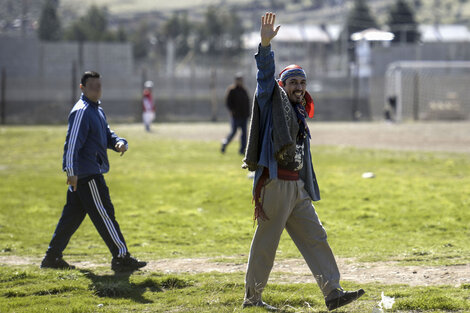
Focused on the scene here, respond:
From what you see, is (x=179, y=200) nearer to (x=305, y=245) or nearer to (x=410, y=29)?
(x=305, y=245)

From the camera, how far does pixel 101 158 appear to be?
6.92 metres

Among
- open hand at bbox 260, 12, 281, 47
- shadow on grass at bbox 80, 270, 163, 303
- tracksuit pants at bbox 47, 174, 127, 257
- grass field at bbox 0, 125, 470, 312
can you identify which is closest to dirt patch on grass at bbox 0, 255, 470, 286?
grass field at bbox 0, 125, 470, 312

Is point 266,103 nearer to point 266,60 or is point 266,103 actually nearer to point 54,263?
point 266,60

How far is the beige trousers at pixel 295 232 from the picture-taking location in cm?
516

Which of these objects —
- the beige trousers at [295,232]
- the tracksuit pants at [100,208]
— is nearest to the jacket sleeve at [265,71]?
the beige trousers at [295,232]

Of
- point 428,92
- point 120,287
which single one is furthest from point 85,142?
point 428,92

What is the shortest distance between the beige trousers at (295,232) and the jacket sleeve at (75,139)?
2.18 meters

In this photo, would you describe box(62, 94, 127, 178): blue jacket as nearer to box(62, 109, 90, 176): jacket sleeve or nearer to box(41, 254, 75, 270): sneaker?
box(62, 109, 90, 176): jacket sleeve

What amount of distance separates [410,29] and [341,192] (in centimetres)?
7121

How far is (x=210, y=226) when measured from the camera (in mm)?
9648

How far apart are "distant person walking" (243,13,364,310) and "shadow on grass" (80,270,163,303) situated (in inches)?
41.9

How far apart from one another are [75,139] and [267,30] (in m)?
2.51

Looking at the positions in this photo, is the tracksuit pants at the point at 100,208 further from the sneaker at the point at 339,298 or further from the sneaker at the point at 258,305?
the sneaker at the point at 339,298

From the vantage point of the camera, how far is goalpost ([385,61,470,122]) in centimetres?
3606
